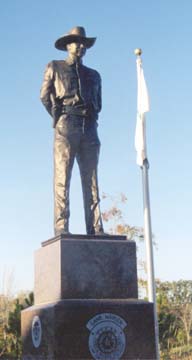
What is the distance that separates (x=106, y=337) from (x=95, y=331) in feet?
0.38

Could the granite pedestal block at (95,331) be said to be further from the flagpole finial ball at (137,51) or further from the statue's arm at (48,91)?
the flagpole finial ball at (137,51)

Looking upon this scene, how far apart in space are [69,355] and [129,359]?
0.57 meters

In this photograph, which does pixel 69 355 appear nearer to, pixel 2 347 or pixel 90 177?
pixel 90 177

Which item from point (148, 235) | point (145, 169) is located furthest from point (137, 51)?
point (148, 235)

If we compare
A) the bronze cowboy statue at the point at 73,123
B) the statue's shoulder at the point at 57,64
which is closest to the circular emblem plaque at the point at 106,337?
the bronze cowboy statue at the point at 73,123

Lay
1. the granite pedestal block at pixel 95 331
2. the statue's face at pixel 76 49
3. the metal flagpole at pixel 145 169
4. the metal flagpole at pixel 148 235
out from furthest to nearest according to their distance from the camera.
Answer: the metal flagpole at pixel 145 169 < the metal flagpole at pixel 148 235 < the statue's face at pixel 76 49 < the granite pedestal block at pixel 95 331

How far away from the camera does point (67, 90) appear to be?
5.84m

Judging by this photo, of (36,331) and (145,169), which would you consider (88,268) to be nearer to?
(36,331)

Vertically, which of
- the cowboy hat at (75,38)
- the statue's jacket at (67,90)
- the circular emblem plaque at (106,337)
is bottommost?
the circular emblem plaque at (106,337)

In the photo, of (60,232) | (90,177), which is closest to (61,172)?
(90,177)

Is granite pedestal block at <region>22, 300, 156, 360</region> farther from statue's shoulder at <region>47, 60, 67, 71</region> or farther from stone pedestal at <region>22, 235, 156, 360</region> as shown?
statue's shoulder at <region>47, 60, 67, 71</region>

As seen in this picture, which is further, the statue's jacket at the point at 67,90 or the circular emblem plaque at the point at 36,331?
the statue's jacket at the point at 67,90

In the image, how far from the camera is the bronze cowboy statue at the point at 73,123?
5668 mm

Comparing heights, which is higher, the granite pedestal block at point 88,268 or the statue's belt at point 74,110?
the statue's belt at point 74,110
